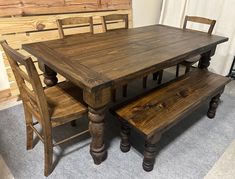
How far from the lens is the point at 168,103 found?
1628 mm

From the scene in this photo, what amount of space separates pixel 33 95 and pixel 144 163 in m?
0.91

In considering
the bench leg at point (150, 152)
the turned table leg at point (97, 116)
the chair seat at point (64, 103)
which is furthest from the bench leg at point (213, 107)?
the chair seat at point (64, 103)

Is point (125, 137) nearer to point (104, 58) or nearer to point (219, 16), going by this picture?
point (104, 58)

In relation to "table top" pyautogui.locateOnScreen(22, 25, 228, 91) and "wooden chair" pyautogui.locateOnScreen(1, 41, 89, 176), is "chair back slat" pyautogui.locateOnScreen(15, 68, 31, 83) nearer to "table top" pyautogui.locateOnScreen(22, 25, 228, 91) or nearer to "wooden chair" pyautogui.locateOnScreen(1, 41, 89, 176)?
"wooden chair" pyautogui.locateOnScreen(1, 41, 89, 176)

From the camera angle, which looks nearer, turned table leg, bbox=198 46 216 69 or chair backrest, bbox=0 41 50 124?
chair backrest, bbox=0 41 50 124

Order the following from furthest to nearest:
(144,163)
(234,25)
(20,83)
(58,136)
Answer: (234,25), (58,136), (144,163), (20,83)

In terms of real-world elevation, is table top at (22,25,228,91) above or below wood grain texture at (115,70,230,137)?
above

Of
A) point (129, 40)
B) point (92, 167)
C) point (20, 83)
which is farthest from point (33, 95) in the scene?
point (129, 40)

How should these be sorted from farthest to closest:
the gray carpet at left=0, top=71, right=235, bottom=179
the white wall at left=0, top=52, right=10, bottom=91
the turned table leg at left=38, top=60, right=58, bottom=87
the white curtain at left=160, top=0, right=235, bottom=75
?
the white curtain at left=160, top=0, right=235, bottom=75 → the white wall at left=0, top=52, right=10, bottom=91 → the turned table leg at left=38, top=60, right=58, bottom=87 → the gray carpet at left=0, top=71, right=235, bottom=179

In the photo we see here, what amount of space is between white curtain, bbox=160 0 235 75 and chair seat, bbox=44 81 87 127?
244 cm

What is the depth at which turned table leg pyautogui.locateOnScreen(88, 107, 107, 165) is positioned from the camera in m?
1.35

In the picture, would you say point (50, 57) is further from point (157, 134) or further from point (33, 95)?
point (157, 134)

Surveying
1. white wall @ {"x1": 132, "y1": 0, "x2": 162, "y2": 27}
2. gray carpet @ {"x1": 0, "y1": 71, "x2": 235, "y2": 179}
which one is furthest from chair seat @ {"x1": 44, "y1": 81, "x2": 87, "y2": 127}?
white wall @ {"x1": 132, "y1": 0, "x2": 162, "y2": 27}

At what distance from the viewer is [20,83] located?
4.51 feet
